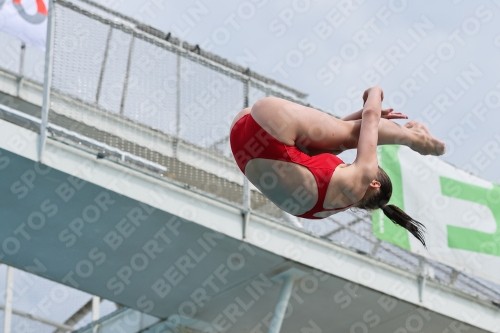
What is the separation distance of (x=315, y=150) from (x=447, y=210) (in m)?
6.05

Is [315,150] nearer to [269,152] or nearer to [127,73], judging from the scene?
[269,152]

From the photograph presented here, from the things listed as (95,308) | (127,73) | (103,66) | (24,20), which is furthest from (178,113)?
(95,308)

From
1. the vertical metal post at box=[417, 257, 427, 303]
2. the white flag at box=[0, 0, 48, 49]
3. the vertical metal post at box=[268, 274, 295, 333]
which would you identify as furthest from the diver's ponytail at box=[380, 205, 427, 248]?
the white flag at box=[0, 0, 48, 49]

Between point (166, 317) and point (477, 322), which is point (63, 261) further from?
point (477, 322)

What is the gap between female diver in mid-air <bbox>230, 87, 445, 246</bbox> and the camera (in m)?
4.30

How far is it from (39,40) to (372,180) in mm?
7061

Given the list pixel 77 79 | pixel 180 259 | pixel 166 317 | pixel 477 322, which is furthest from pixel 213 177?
pixel 477 322

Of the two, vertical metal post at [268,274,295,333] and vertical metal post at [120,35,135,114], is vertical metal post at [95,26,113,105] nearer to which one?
vertical metal post at [120,35,135,114]

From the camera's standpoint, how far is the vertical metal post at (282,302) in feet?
30.5

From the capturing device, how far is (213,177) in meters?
9.07

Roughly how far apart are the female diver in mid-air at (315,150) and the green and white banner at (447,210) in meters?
5.16

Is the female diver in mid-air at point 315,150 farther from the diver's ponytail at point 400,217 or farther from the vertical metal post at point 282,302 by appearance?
the vertical metal post at point 282,302

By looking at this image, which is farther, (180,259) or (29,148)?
(180,259)

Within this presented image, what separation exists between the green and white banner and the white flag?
4594 millimetres
